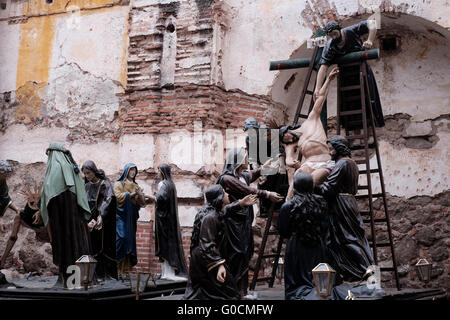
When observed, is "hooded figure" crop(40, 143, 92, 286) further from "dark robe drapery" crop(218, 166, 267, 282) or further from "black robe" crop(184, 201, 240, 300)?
"dark robe drapery" crop(218, 166, 267, 282)

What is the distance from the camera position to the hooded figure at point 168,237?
734 centimetres

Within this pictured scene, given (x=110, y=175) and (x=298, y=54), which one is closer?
(x=298, y=54)

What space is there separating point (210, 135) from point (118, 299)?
3.15 meters

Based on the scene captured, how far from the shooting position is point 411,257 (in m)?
8.27

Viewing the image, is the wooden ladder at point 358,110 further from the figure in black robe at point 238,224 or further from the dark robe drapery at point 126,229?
the dark robe drapery at point 126,229

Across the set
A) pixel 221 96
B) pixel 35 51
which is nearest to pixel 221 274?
pixel 221 96

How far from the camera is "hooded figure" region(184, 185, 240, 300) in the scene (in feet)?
16.9

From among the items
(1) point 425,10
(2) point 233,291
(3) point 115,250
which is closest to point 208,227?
(2) point 233,291

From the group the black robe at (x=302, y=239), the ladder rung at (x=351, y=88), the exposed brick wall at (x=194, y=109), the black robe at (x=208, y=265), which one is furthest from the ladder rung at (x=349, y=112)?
the black robe at (x=208, y=265)

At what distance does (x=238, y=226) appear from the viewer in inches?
223

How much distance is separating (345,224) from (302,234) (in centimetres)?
77

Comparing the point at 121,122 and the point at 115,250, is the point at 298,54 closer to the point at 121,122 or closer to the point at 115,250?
the point at 121,122

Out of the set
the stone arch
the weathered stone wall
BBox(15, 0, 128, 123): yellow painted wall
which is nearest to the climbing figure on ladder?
the weathered stone wall
